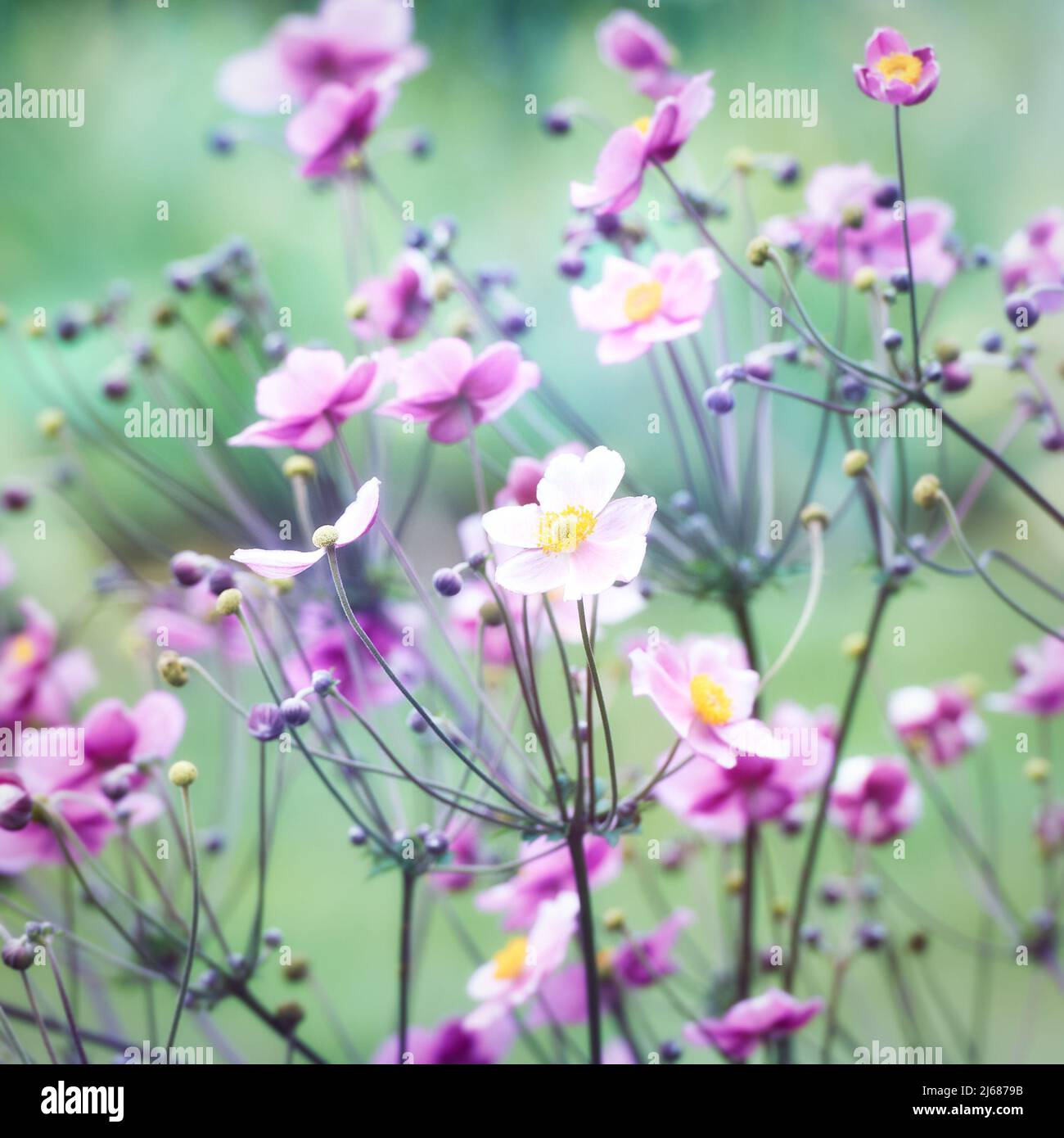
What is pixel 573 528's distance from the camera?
1.57ft

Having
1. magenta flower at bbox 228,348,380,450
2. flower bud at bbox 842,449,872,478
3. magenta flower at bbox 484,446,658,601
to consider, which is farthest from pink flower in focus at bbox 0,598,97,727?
flower bud at bbox 842,449,872,478

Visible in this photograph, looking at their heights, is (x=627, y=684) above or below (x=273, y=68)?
below

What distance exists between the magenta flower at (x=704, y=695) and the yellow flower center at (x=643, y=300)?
0.52 feet

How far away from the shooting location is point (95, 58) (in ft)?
3.19

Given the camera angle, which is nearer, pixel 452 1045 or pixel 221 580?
pixel 221 580

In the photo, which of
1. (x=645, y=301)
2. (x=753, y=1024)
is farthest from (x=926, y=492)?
(x=753, y=1024)

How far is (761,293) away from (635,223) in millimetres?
123

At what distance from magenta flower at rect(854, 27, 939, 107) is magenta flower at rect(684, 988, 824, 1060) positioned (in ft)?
1.37

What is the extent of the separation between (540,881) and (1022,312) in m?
0.38

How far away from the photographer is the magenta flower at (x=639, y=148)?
0.53 m

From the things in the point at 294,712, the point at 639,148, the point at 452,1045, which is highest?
the point at 639,148

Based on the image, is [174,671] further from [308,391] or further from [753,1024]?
[753,1024]
